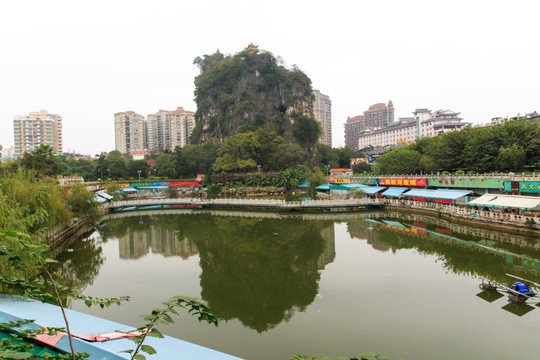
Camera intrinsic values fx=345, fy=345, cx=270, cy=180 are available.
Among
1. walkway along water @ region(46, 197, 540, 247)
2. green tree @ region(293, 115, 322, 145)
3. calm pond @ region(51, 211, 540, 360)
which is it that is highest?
green tree @ region(293, 115, 322, 145)

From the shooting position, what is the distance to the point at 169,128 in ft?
329

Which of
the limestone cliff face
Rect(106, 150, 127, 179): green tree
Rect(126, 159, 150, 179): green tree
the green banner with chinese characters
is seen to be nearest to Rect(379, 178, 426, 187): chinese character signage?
the green banner with chinese characters

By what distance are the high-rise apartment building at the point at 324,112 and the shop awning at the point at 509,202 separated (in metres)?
90.1

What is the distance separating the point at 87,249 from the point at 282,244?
10.2m

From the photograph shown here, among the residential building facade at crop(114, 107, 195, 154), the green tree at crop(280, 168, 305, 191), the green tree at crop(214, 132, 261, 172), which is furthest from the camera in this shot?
the residential building facade at crop(114, 107, 195, 154)

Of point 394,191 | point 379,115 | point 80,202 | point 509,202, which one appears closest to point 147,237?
point 80,202

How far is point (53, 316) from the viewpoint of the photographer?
6.00 metres

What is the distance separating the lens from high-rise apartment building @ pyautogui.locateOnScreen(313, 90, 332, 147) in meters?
111

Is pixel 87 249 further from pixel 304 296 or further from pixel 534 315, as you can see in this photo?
pixel 534 315

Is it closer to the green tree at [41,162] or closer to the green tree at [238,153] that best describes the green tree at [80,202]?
the green tree at [41,162]

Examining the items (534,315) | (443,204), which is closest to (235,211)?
(443,204)

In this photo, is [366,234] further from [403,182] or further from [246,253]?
[403,182]

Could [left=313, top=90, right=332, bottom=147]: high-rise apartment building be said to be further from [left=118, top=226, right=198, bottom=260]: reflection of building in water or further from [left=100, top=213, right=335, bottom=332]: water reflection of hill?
[left=118, top=226, right=198, bottom=260]: reflection of building in water

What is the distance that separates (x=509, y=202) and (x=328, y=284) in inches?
520
